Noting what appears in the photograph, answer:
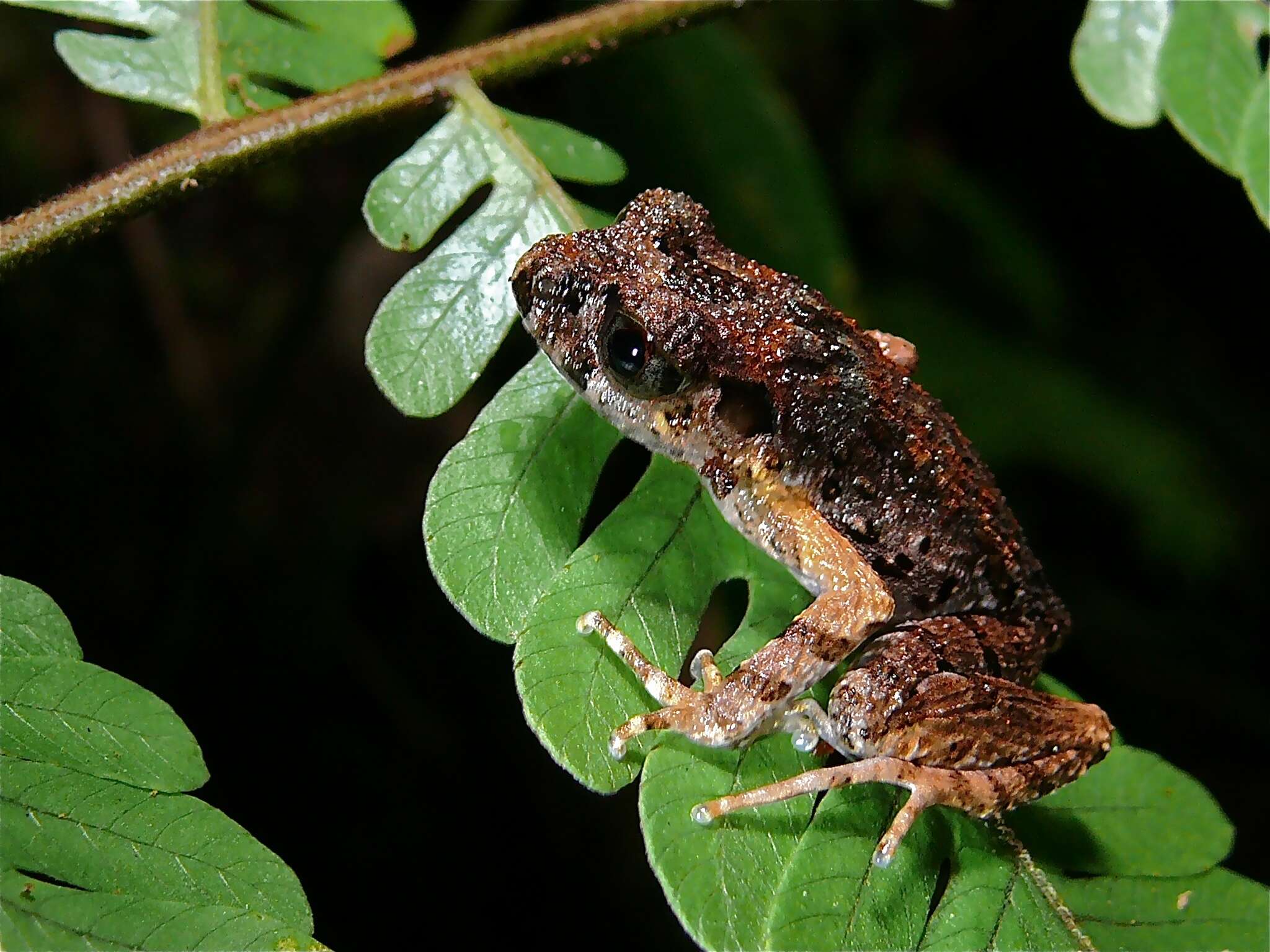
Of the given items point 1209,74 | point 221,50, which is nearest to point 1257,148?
point 1209,74

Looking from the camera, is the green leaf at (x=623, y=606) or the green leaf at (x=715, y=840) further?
the green leaf at (x=623, y=606)

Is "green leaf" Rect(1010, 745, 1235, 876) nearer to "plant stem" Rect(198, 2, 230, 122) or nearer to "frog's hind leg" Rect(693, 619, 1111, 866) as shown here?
"frog's hind leg" Rect(693, 619, 1111, 866)

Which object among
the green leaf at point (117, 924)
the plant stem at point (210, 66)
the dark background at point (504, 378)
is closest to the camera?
Answer: the green leaf at point (117, 924)

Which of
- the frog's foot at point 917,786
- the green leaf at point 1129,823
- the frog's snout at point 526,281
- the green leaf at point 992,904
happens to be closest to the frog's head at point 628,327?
the frog's snout at point 526,281

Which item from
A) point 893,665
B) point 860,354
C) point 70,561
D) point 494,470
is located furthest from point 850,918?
point 70,561

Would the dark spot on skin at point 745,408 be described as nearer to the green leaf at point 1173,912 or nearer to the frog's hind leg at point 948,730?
the frog's hind leg at point 948,730

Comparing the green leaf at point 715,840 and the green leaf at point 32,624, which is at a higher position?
the green leaf at point 32,624
